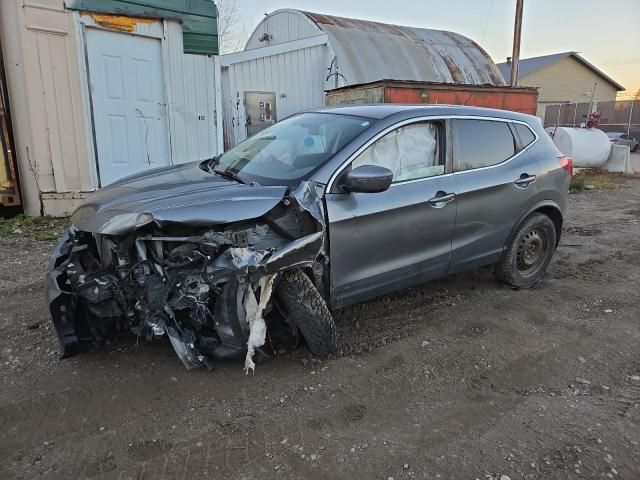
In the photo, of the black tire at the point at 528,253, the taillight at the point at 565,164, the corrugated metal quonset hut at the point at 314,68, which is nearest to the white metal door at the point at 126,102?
the corrugated metal quonset hut at the point at 314,68

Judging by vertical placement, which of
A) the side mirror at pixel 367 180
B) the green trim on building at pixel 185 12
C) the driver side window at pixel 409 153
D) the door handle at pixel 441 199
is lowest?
the door handle at pixel 441 199

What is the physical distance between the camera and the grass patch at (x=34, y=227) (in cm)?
614

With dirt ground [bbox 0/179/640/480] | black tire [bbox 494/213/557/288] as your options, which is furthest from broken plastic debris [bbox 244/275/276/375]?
black tire [bbox 494/213/557/288]

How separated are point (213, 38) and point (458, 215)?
606cm

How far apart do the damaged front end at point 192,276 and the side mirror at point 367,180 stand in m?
0.28

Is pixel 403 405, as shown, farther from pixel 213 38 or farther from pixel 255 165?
pixel 213 38

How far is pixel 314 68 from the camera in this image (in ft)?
41.7

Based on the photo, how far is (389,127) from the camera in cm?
353

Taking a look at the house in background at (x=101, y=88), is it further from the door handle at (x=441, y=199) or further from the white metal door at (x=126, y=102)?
the door handle at (x=441, y=199)

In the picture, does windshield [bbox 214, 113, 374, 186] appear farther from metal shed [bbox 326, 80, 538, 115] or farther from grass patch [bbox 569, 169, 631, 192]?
grass patch [bbox 569, 169, 631, 192]

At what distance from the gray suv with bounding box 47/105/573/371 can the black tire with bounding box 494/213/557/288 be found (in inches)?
9.8

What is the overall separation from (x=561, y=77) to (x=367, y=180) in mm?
42703

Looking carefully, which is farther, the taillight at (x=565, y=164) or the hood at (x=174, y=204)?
the taillight at (x=565, y=164)

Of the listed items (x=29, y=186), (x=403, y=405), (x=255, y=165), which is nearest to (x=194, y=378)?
(x=403, y=405)
